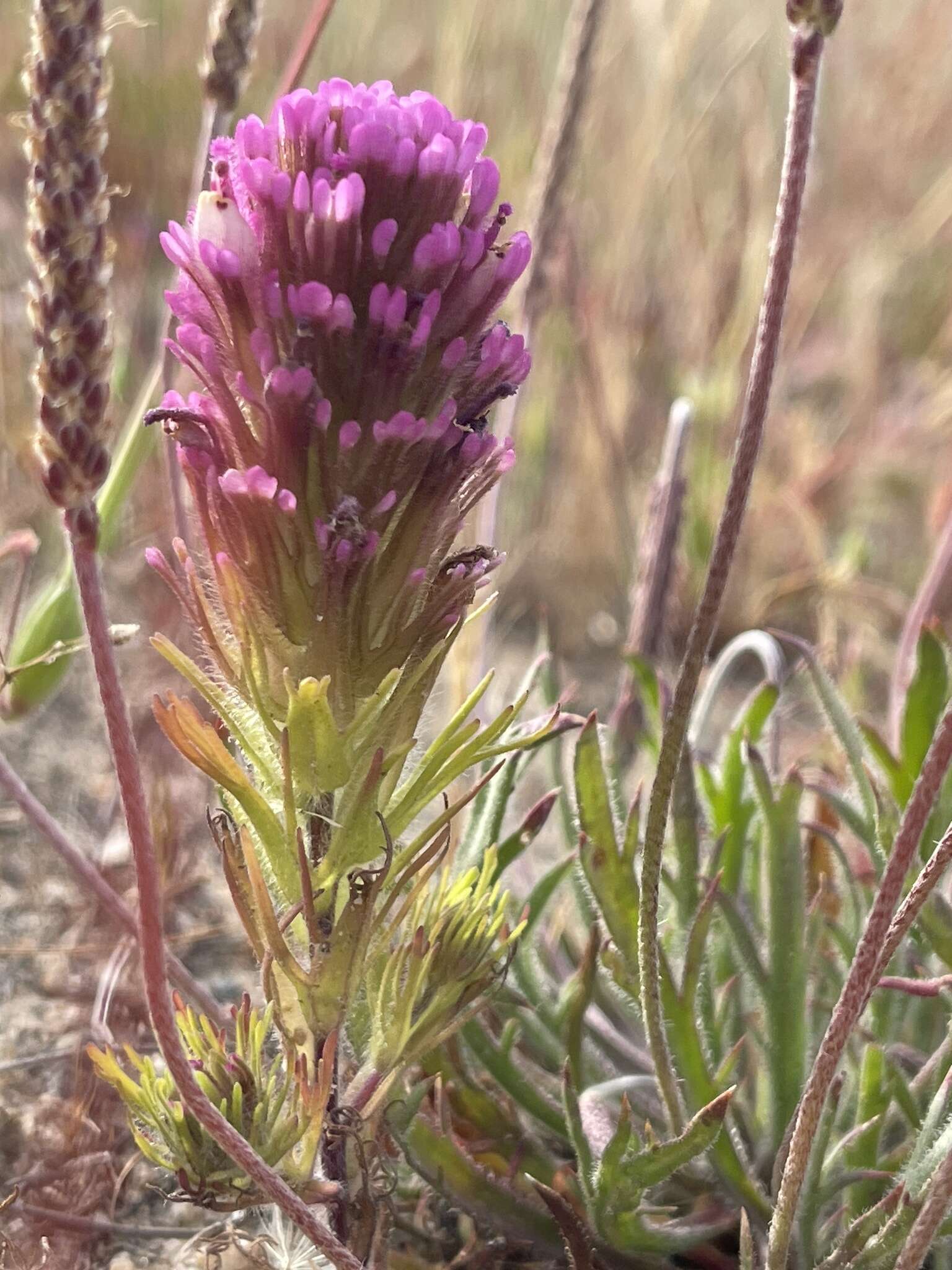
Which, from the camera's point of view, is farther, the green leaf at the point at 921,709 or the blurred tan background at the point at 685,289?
the blurred tan background at the point at 685,289

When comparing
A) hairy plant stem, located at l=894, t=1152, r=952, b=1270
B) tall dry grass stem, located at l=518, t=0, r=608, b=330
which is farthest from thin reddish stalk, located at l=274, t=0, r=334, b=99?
hairy plant stem, located at l=894, t=1152, r=952, b=1270

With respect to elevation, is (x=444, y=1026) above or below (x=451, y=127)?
below

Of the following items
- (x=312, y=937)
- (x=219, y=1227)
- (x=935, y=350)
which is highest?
(x=935, y=350)

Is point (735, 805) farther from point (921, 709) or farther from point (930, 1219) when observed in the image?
point (930, 1219)

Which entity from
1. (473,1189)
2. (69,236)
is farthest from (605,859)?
(69,236)

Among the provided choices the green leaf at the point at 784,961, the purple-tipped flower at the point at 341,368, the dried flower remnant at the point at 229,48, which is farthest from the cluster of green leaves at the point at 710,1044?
the dried flower remnant at the point at 229,48

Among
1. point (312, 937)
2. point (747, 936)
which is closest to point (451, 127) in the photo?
point (312, 937)

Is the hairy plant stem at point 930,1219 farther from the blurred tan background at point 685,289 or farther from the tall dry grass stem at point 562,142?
the blurred tan background at point 685,289

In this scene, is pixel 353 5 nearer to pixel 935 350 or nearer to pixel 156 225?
pixel 156 225
